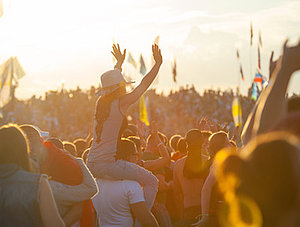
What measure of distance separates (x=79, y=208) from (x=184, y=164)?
211cm

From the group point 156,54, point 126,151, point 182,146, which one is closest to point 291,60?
point 156,54

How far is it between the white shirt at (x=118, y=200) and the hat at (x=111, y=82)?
3.09 feet

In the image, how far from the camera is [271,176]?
57.9 inches

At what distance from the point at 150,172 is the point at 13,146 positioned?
2324mm

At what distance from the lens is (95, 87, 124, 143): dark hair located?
567cm

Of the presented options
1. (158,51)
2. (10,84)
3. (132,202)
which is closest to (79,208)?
(132,202)

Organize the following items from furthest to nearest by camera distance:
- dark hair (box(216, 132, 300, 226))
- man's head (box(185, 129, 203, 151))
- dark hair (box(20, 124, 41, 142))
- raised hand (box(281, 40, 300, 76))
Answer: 1. man's head (box(185, 129, 203, 151))
2. dark hair (box(20, 124, 41, 142))
3. raised hand (box(281, 40, 300, 76))
4. dark hair (box(216, 132, 300, 226))

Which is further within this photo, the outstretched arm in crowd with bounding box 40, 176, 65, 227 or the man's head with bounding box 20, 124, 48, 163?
the man's head with bounding box 20, 124, 48, 163

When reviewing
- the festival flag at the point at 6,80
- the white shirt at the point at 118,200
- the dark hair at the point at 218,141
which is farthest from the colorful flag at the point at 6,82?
the dark hair at the point at 218,141

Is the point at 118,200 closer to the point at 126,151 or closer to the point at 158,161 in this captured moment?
the point at 126,151

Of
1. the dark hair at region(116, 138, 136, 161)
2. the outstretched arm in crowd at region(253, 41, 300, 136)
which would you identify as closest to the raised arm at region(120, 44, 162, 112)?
the dark hair at region(116, 138, 136, 161)

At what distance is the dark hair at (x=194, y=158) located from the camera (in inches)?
250

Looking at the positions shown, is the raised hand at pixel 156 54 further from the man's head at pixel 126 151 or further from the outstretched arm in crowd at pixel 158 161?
the outstretched arm in crowd at pixel 158 161

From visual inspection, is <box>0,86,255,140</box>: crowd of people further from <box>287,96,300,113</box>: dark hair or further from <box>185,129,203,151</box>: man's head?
<box>287,96,300,113</box>: dark hair
